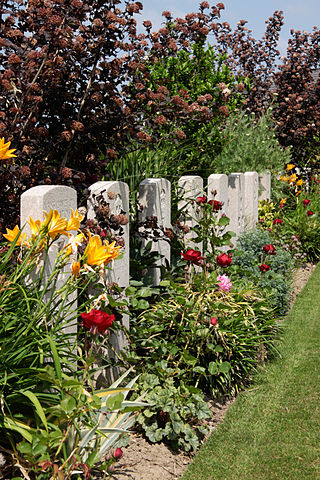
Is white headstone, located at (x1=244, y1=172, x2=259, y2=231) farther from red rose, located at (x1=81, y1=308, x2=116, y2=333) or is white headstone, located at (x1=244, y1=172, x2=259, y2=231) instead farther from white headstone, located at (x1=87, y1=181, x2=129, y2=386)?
red rose, located at (x1=81, y1=308, x2=116, y2=333)

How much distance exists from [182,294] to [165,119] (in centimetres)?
139

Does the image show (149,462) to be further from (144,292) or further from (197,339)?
(144,292)

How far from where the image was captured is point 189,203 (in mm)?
4797

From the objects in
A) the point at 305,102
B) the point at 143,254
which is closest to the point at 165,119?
the point at 143,254

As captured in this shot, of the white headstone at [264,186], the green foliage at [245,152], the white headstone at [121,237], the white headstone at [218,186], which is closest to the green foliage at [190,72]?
the green foliage at [245,152]

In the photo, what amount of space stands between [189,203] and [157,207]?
2.71 feet

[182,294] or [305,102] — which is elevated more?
[305,102]

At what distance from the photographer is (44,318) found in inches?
94.0

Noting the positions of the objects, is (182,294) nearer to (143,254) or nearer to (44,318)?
(143,254)

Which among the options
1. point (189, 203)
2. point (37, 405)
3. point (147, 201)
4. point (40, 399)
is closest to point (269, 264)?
point (189, 203)

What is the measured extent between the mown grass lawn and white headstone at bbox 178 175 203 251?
1314 millimetres

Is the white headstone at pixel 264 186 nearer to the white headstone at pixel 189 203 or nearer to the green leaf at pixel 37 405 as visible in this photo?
the white headstone at pixel 189 203

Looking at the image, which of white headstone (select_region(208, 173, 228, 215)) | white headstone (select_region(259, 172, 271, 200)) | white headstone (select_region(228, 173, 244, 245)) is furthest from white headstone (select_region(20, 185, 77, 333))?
white headstone (select_region(259, 172, 271, 200))

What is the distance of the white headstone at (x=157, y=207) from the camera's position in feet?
13.1
